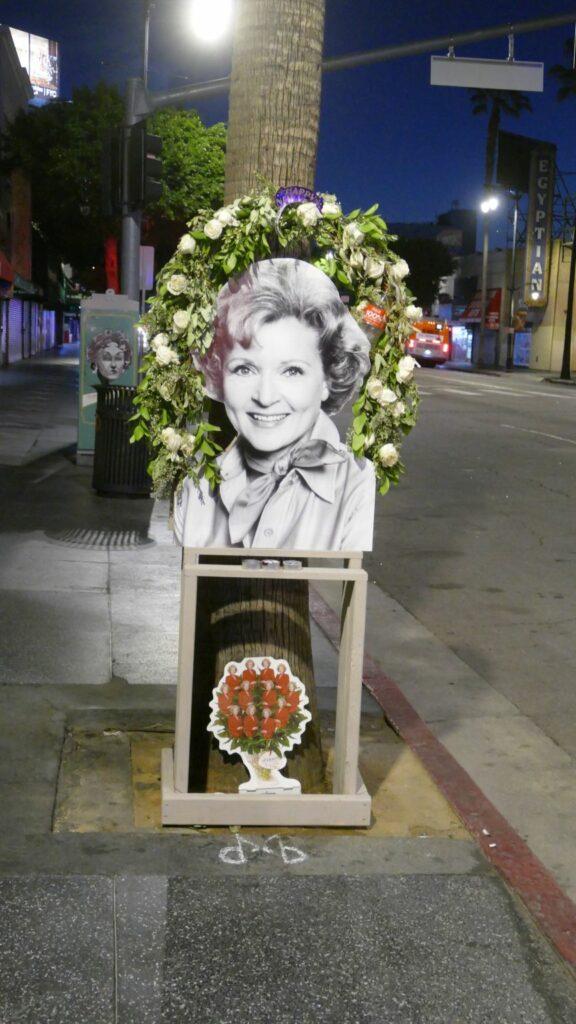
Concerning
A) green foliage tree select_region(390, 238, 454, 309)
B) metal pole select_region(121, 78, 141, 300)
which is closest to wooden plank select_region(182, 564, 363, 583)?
metal pole select_region(121, 78, 141, 300)

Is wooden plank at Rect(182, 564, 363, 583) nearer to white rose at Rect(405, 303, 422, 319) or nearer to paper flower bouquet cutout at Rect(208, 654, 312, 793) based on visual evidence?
paper flower bouquet cutout at Rect(208, 654, 312, 793)

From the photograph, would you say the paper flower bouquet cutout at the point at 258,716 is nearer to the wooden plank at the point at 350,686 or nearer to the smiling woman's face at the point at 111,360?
the wooden plank at the point at 350,686

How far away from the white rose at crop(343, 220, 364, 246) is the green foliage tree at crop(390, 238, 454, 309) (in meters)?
83.2

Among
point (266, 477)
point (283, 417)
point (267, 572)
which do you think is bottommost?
point (267, 572)

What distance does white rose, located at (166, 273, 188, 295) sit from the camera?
14.1 ft

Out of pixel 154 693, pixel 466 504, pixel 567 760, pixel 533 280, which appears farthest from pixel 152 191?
pixel 533 280

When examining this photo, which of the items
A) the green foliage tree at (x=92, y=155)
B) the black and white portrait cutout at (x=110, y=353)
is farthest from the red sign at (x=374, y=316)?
the green foliage tree at (x=92, y=155)

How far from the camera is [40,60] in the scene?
9106 centimetres

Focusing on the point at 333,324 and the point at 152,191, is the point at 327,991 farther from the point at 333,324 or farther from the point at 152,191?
the point at 152,191

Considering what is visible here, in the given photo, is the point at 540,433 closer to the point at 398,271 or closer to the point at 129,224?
the point at 129,224

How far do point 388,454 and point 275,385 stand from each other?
52 centimetres

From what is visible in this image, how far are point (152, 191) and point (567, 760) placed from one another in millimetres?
Answer: 10174

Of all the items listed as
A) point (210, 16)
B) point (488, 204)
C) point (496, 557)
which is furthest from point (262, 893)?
point (488, 204)

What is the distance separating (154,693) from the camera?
6.11 m
